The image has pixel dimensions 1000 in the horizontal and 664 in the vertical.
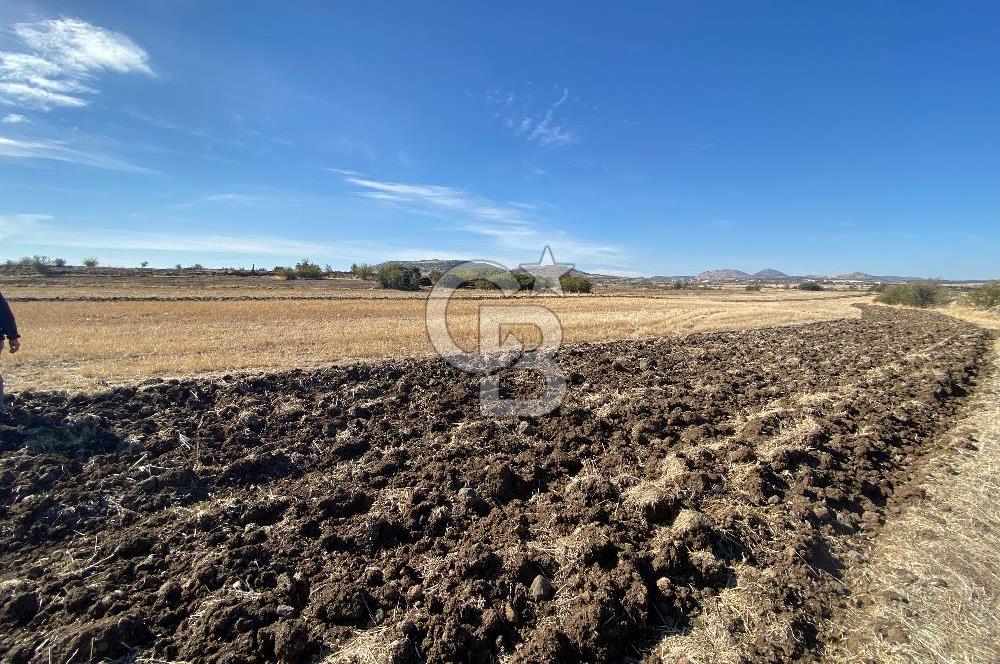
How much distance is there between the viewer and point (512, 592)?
3480 millimetres

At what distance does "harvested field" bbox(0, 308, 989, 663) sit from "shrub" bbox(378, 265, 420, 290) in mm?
53317

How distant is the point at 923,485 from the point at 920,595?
2.41 meters

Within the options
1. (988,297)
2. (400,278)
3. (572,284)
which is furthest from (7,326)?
(572,284)

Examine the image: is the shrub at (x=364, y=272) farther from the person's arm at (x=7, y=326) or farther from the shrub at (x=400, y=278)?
the person's arm at (x=7, y=326)

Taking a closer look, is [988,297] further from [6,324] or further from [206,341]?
[6,324]

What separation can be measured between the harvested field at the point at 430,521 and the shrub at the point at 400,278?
53317mm

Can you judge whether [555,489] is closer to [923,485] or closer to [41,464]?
[923,485]

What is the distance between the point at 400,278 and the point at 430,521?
5938 centimetres

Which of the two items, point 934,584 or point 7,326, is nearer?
point 934,584

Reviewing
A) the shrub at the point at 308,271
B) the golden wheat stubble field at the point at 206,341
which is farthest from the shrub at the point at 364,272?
the golden wheat stubble field at the point at 206,341

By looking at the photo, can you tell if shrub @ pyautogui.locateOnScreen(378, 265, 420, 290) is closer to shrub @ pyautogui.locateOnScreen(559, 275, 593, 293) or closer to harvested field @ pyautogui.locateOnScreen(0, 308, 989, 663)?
shrub @ pyautogui.locateOnScreen(559, 275, 593, 293)

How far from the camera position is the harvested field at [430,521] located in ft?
10.5

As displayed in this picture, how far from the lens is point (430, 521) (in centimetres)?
442

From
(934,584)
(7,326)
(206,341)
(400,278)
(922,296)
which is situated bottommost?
(934,584)
